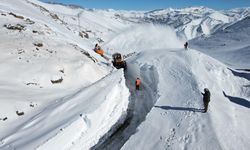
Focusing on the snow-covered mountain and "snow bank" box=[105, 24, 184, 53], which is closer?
the snow-covered mountain

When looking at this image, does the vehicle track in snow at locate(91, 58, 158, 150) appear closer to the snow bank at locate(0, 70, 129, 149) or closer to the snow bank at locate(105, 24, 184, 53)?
Result: the snow bank at locate(0, 70, 129, 149)

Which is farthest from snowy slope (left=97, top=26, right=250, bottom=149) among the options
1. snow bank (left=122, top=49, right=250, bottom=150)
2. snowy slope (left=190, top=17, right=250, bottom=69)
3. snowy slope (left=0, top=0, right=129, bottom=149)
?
snowy slope (left=190, top=17, right=250, bottom=69)

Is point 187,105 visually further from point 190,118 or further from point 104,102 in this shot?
point 104,102

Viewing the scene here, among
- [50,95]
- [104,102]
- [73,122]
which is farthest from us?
[50,95]

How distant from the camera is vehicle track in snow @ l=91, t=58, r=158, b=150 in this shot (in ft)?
55.7

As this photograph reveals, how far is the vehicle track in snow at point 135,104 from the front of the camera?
17.0 meters

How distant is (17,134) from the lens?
15.8m

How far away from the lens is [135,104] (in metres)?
22.5

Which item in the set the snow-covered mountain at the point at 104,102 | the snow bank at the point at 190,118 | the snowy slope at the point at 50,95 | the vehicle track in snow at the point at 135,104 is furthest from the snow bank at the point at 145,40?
the snow bank at the point at 190,118

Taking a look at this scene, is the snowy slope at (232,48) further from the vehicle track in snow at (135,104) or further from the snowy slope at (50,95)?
the snowy slope at (50,95)

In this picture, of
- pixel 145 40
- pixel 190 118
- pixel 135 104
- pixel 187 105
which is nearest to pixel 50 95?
pixel 135 104

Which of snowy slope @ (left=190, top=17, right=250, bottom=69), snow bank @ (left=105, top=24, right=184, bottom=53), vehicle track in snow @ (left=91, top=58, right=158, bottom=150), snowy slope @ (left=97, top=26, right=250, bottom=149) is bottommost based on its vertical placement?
snow bank @ (left=105, top=24, right=184, bottom=53)

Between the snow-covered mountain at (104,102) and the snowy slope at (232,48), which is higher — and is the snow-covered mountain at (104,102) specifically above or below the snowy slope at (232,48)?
above

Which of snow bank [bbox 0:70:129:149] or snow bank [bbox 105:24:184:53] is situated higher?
snow bank [bbox 0:70:129:149]
